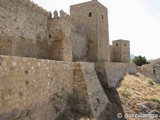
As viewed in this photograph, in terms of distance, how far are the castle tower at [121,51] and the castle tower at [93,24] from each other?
8073mm

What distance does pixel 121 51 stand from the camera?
2794 centimetres

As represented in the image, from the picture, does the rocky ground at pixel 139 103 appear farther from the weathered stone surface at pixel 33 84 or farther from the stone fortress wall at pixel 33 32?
the weathered stone surface at pixel 33 84

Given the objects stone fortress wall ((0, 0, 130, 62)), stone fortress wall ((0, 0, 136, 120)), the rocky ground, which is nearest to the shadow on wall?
stone fortress wall ((0, 0, 136, 120))

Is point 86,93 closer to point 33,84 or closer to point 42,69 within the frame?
point 42,69

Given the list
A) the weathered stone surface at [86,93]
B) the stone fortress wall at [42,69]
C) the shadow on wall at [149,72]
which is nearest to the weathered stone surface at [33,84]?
the stone fortress wall at [42,69]

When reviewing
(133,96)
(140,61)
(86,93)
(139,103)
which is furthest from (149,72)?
(86,93)

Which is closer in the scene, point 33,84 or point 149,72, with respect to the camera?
point 33,84

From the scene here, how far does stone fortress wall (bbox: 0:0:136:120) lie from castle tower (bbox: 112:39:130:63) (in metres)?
10.4

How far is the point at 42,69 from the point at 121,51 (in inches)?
846

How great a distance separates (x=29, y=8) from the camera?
11.8m

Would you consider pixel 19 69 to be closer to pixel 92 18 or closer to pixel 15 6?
pixel 15 6

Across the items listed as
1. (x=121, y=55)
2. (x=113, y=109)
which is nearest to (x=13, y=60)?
(x=113, y=109)

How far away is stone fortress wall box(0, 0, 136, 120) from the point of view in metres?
6.11

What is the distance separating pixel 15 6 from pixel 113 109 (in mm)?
7629
